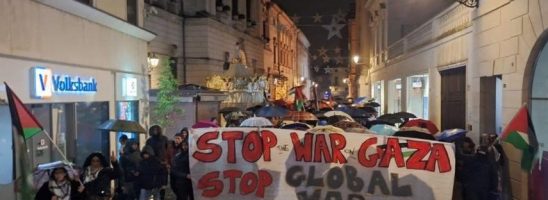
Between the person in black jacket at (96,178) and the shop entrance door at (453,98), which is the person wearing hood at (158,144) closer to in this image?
the person in black jacket at (96,178)

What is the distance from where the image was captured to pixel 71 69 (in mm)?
12344

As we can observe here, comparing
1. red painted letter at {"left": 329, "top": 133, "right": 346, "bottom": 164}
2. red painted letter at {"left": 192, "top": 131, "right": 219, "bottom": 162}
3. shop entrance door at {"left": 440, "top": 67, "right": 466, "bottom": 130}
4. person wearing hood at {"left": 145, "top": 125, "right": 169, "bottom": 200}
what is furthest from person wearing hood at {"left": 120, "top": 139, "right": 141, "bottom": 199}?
shop entrance door at {"left": 440, "top": 67, "right": 466, "bottom": 130}

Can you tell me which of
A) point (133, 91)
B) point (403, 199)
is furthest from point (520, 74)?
point (133, 91)

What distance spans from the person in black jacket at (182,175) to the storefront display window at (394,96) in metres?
22.2

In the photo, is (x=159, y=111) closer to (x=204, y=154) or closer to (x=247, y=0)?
(x=204, y=154)

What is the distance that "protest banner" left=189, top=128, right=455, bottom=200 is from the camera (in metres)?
7.82

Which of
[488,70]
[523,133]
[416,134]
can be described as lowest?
[416,134]

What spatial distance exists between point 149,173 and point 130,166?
47 centimetres

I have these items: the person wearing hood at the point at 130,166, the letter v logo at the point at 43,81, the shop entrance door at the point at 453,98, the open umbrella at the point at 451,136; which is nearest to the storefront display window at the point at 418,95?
the shop entrance door at the point at 453,98

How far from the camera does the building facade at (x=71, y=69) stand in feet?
32.2

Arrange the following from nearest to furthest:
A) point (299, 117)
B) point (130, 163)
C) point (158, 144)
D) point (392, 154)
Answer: point (392, 154), point (130, 163), point (158, 144), point (299, 117)

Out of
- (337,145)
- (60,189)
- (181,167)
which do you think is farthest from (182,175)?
(337,145)

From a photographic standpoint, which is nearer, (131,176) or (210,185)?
(210,185)

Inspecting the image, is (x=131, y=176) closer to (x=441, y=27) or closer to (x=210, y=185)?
(x=210, y=185)
